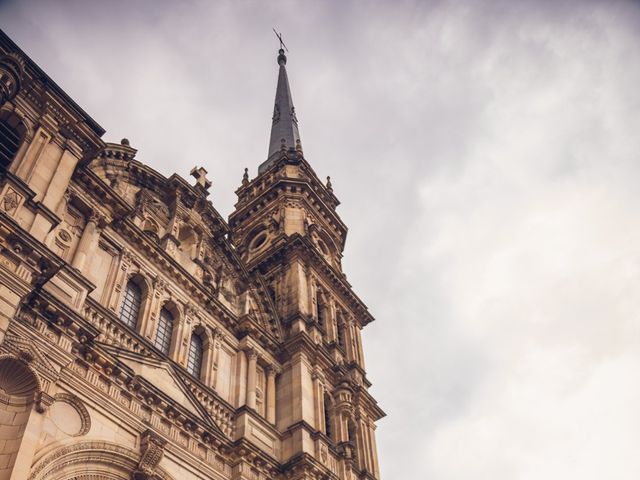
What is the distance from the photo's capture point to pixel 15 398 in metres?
15.6

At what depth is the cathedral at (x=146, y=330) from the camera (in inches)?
661

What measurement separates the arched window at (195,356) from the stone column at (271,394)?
3245mm

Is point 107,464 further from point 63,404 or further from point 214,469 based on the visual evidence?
point 214,469

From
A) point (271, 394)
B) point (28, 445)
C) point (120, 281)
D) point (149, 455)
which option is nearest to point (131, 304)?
point (120, 281)

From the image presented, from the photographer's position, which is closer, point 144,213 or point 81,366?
point 81,366

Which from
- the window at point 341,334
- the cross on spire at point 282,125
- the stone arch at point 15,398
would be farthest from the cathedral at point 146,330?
the cross on spire at point 282,125

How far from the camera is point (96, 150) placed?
74.5ft

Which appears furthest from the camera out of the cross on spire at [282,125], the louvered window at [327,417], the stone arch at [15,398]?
the cross on spire at [282,125]

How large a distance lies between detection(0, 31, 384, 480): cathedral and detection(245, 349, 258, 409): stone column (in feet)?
0.21

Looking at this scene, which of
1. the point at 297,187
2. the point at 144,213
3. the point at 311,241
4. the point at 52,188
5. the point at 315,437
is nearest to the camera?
the point at 52,188

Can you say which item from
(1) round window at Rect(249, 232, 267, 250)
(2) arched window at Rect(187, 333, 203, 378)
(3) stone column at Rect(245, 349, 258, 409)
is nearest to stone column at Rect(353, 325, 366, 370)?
(1) round window at Rect(249, 232, 267, 250)

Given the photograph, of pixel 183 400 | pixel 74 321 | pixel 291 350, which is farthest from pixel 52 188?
pixel 291 350

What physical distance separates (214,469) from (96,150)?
11.3 metres

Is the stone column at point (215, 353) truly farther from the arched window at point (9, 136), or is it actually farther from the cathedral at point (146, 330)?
the arched window at point (9, 136)
